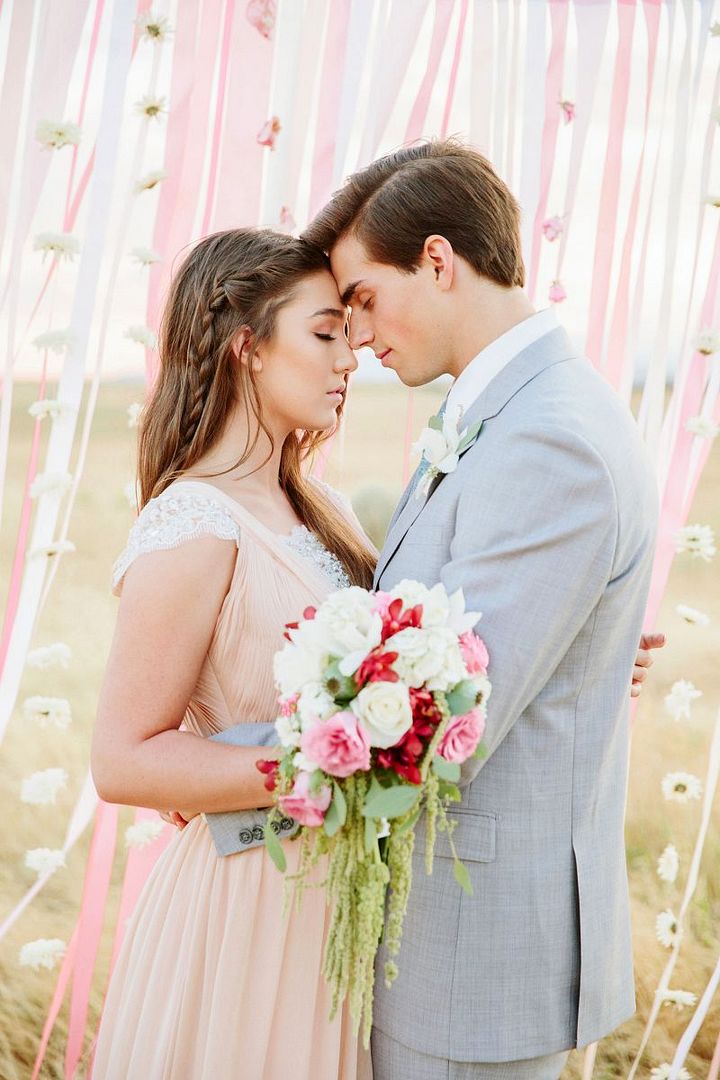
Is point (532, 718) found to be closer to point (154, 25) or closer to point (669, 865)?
point (669, 865)

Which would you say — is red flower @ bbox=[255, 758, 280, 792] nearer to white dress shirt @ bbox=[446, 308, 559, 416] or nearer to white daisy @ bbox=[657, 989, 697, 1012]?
white dress shirt @ bbox=[446, 308, 559, 416]

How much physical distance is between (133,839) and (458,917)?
1.36 m

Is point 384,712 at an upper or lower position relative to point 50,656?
upper

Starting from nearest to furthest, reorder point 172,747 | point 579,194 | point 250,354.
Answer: point 172,747 → point 250,354 → point 579,194

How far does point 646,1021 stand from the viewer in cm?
319

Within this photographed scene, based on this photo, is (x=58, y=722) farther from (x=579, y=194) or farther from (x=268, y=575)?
(x=579, y=194)

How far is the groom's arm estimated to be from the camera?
1437mm

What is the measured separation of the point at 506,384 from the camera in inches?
65.6

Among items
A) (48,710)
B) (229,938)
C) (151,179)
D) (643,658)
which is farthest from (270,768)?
(151,179)

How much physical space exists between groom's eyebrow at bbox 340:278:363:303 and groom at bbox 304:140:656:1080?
32 cm

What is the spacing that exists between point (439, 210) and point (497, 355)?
0.97 feet

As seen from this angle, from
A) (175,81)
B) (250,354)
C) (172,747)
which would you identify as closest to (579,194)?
(175,81)

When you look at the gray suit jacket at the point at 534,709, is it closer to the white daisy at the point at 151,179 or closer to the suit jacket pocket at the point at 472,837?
the suit jacket pocket at the point at 472,837

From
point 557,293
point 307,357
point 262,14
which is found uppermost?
point 262,14
